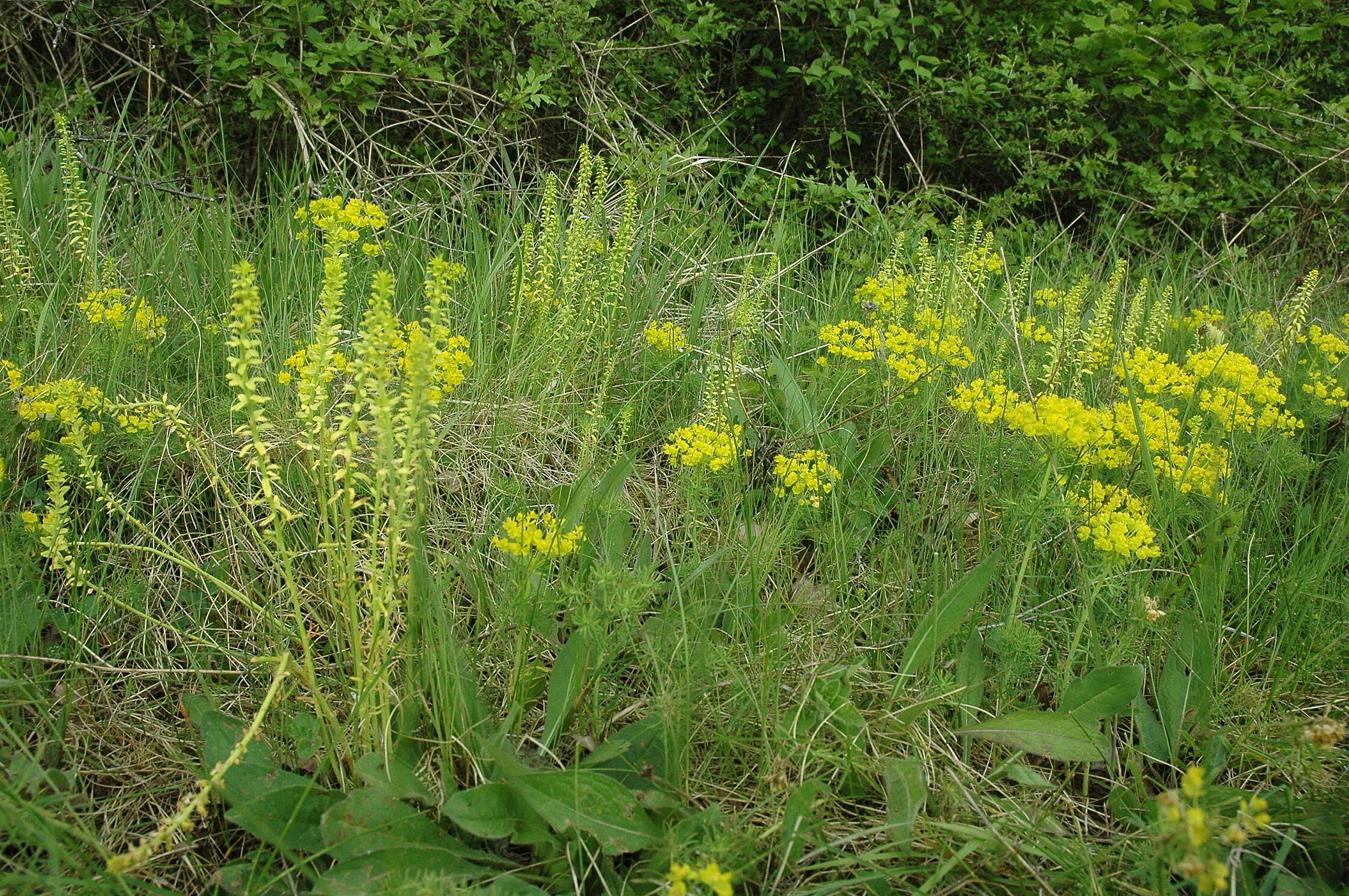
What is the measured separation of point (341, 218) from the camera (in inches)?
94.3

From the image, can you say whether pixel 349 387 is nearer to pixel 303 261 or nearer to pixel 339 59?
pixel 303 261

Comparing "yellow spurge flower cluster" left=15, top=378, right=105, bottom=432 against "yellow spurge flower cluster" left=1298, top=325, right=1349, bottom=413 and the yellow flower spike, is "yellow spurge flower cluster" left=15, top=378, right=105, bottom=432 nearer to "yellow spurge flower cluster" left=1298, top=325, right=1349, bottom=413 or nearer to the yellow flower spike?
the yellow flower spike

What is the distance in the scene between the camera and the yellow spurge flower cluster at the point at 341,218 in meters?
2.11

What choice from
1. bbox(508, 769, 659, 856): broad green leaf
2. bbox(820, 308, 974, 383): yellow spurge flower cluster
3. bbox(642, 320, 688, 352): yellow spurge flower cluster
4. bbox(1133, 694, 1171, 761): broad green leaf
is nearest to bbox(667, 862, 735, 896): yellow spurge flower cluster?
bbox(508, 769, 659, 856): broad green leaf

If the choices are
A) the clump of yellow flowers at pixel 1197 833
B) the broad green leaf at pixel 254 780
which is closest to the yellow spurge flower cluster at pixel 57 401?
the broad green leaf at pixel 254 780

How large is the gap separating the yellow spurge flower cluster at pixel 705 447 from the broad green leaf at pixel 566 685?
499mm

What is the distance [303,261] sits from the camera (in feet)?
10.4

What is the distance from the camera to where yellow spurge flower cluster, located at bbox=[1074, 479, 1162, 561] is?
1839 mm

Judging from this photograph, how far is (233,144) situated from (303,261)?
1.54 m

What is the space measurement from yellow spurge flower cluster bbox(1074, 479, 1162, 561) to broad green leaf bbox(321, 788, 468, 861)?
1313 millimetres

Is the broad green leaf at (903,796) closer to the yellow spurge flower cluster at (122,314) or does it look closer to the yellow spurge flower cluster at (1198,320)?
the yellow spurge flower cluster at (122,314)

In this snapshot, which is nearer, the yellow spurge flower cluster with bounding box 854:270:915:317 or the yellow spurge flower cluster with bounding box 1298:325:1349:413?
the yellow spurge flower cluster with bounding box 1298:325:1349:413

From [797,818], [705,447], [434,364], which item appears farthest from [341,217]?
[797,818]

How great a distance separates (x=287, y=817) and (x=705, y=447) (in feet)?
3.39
